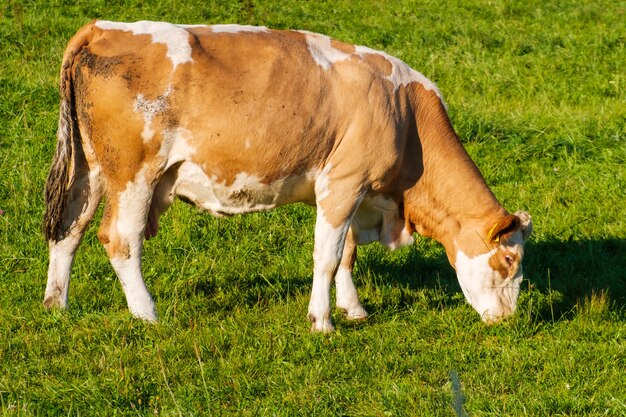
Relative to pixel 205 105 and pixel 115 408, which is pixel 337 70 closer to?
pixel 205 105

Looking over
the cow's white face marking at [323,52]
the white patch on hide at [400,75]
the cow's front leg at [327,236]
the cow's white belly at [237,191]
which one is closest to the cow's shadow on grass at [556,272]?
the cow's front leg at [327,236]

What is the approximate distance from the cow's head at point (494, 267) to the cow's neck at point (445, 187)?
0.13 meters

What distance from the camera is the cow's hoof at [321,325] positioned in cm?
765

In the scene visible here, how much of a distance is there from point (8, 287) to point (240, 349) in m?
2.31

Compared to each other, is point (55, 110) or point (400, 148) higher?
point (400, 148)

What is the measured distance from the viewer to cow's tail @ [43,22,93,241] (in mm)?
7414

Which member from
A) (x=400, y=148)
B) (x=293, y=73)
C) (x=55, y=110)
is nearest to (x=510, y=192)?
(x=400, y=148)

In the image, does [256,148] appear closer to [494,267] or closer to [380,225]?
[380,225]

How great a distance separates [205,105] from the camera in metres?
7.29

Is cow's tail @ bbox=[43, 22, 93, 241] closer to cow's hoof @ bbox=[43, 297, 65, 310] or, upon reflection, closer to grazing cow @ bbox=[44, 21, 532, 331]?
grazing cow @ bbox=[44, 21, 532, 331]

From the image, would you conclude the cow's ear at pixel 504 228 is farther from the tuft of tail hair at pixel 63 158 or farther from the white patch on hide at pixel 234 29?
the tuft of tail hair at pixel 63 158

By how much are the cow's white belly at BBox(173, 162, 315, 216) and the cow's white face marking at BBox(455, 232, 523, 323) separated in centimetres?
139

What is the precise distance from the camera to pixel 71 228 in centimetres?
793

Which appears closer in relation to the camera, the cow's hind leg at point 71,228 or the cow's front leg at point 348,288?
the cow's hind leg at point 71,228
